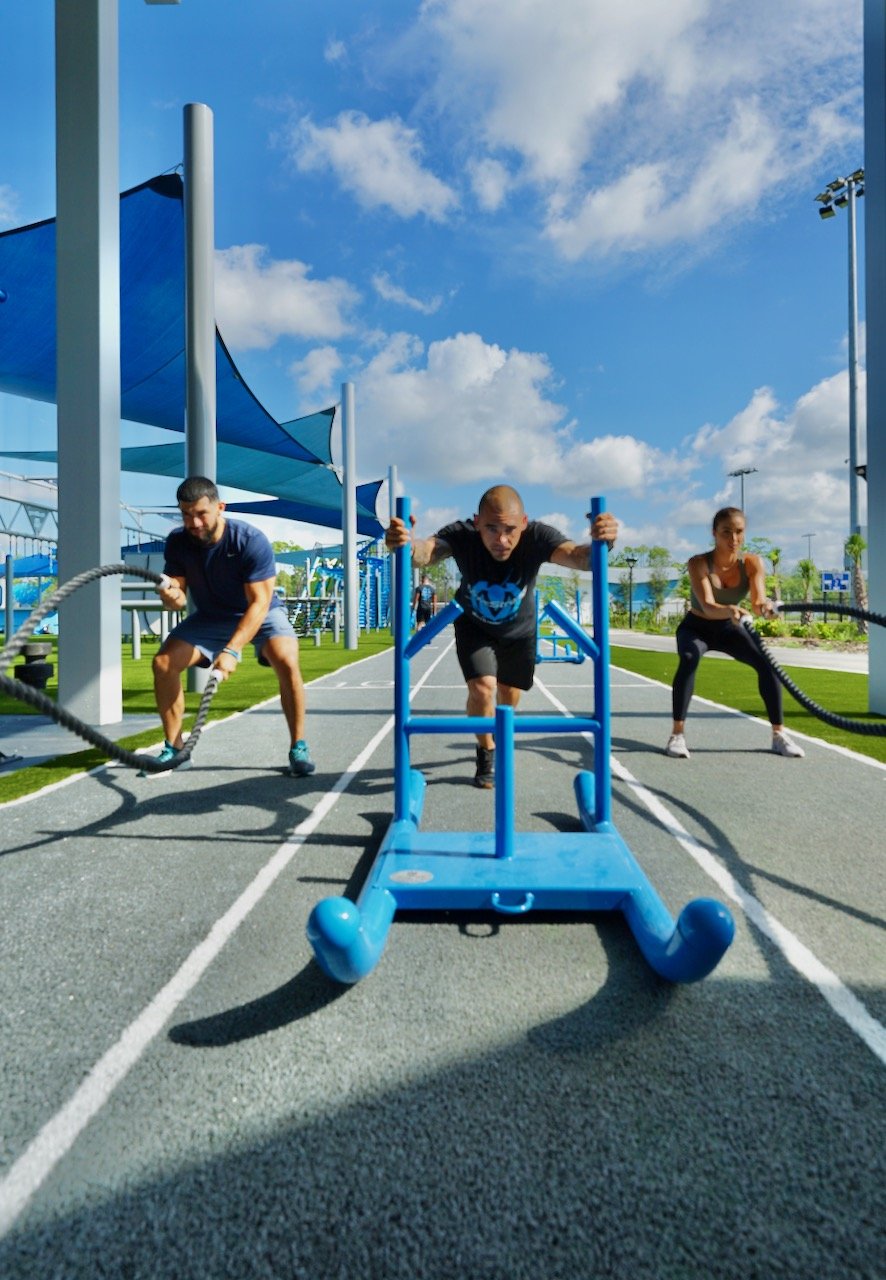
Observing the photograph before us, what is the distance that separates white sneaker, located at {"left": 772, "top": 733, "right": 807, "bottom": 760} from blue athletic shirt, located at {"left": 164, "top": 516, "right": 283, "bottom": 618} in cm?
430

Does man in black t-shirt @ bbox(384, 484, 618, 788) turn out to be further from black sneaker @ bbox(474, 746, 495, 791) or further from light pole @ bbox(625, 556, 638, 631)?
light pole @ bbox(625, 556, 638, 631)

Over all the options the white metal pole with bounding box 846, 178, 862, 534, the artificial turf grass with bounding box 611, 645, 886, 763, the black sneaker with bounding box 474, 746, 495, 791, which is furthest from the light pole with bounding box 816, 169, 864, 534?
the black sneaker with bounding box 474, 746, 495, 791

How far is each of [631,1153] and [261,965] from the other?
4.55 ft

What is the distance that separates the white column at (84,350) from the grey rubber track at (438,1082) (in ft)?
14.0

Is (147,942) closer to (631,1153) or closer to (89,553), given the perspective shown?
(631,1153)

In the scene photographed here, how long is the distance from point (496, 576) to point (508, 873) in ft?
6.37

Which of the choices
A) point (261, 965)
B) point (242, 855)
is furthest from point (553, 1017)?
point (242, 855)

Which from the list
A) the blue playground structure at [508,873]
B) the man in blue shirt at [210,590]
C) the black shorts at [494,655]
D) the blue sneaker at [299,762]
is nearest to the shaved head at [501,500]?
the blue playground structure at [508,873]

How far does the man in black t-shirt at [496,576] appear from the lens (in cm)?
407

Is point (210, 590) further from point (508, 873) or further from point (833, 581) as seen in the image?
point (833, 581)

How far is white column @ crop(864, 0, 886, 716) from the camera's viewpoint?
27.7 feet

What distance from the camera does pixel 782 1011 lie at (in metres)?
2.27

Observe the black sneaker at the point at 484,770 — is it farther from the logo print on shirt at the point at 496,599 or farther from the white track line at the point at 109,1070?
the white track line at the point at 109,1070

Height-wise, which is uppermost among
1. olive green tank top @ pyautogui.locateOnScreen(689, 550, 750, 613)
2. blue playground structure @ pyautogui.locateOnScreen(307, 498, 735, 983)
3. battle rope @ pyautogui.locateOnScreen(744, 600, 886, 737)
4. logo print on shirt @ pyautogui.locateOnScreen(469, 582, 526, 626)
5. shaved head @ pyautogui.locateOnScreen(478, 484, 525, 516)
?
shaved head @ pyautogui.locateOnScreen(478, 484, 525, 516)
